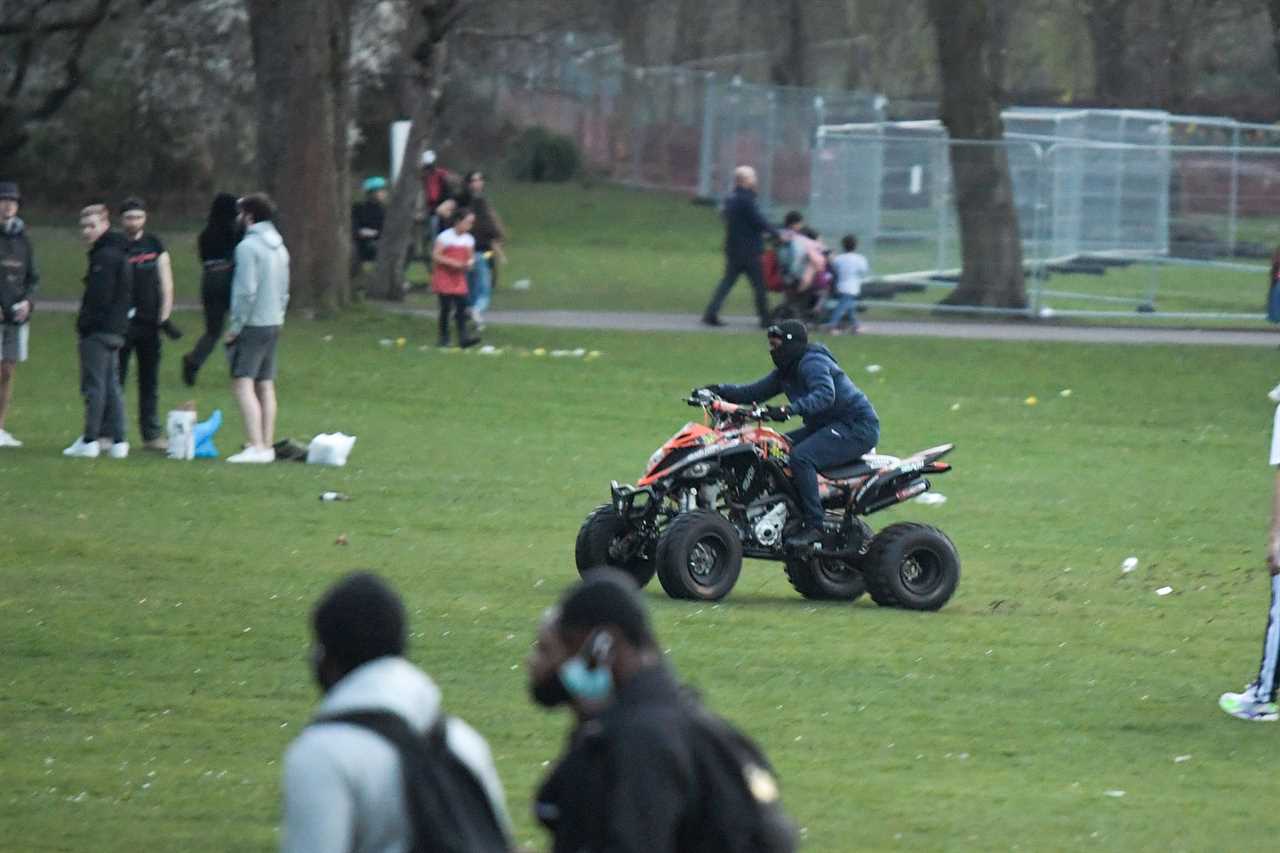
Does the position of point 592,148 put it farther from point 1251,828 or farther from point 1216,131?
point 1251,828

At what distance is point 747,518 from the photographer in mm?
12172

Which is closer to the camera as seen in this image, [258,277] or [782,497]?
[782,497]

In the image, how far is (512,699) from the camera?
9453mm

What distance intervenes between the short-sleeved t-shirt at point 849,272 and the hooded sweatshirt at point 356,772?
2275 cm

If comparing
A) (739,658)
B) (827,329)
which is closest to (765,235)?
(827,329)

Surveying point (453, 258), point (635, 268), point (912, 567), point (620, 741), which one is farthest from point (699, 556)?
point (635, 268)

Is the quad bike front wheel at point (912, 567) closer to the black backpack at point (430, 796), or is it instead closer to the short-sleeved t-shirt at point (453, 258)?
the black backpack at point (430, 796)

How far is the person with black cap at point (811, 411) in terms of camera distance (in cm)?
1197

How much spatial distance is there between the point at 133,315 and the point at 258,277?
4.87 feet

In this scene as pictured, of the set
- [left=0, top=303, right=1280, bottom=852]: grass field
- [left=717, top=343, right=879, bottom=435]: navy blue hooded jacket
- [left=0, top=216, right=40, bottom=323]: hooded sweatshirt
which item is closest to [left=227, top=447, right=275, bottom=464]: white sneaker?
[left=0, top=303, right=1280, bottom=852]: grass field

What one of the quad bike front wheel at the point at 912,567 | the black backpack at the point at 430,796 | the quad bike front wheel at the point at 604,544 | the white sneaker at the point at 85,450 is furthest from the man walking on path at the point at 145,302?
the black backpack at the point at 430,796

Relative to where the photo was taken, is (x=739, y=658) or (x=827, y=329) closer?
(x=739, y=658)

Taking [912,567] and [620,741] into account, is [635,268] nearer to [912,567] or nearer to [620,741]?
[912,567]

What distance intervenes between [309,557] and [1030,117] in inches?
969
